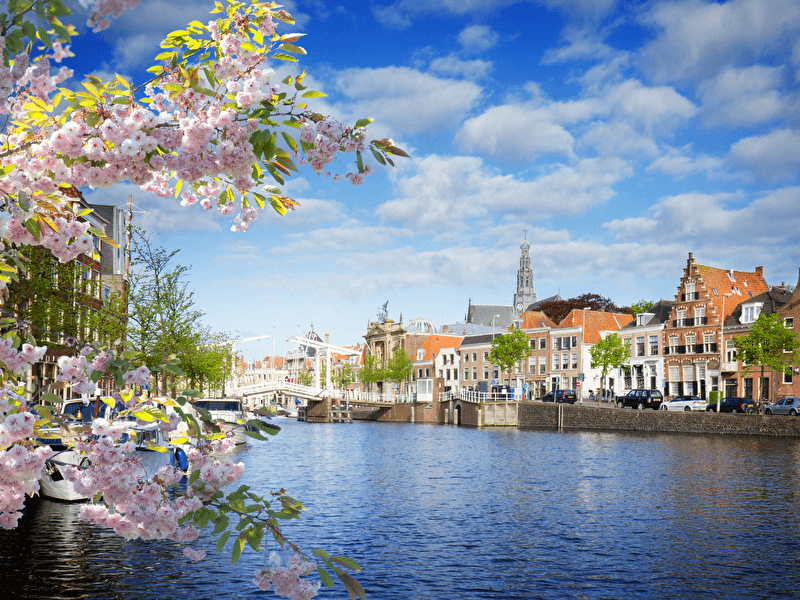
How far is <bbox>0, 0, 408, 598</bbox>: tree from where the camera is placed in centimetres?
434

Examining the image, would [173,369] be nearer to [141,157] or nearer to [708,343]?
[141,157]

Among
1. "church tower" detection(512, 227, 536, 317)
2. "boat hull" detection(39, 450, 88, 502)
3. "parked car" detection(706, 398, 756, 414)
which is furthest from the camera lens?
"church tower" detection(512, 227, 536, 317)

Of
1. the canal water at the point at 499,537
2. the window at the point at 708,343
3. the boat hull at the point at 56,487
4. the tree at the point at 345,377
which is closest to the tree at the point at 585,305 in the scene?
the window at the point at 708,343

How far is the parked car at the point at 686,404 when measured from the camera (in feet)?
198

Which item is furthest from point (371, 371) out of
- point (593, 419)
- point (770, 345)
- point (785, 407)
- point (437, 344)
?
point (785, 407)

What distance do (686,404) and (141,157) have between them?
207 feet

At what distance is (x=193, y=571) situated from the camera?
47.4 feet

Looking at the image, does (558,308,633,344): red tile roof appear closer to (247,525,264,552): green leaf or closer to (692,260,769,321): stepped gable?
(692,260,769,321): stepped gable

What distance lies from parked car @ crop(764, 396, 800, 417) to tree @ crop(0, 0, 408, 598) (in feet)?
181

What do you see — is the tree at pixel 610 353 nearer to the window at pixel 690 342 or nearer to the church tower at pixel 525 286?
the window at pixel 690 342

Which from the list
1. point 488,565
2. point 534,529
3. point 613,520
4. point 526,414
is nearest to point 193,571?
point 488,565

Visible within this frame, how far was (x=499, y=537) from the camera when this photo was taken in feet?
59.5

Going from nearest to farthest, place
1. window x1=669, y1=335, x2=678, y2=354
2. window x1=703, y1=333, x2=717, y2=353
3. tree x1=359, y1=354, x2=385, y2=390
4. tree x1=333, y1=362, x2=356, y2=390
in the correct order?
1. window x1=703, y1=333, x2=717, y2=353
2. window x1=669, y1=335, x2=678, y2=354
3. tree x1=359, y1=354, x2=385, y2=390
4. tree x1=333, y1=362, x2=356, y2=390

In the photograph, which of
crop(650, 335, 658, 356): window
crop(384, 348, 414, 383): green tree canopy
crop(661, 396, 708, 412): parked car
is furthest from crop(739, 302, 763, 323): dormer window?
crop(384, 348, 414, 383): green tree canopy
